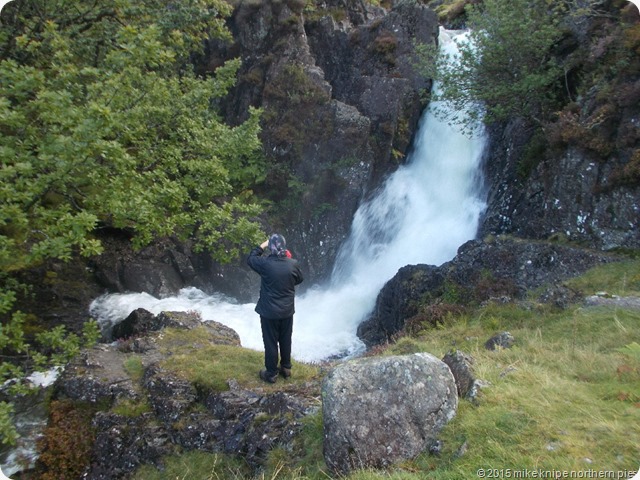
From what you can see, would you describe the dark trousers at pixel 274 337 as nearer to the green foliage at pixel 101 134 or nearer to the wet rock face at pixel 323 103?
the green foliage at pixel 101 134

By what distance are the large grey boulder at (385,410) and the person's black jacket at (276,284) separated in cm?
278

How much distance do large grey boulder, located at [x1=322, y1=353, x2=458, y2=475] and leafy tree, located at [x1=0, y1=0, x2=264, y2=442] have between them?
Result: 5240 millimetres

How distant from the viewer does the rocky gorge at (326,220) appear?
8438mm

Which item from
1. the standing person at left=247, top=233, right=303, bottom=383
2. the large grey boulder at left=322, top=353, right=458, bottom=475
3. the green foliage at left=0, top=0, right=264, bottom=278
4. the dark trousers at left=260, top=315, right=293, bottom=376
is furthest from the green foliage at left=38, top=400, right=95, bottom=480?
the large grey boulder at left=322, top=353, right=458, bottom=475

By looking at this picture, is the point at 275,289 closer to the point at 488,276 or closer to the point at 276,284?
the point at 276,284

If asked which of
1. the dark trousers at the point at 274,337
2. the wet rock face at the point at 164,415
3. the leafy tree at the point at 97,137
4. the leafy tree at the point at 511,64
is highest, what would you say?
the leafy tree at the point at 511,64

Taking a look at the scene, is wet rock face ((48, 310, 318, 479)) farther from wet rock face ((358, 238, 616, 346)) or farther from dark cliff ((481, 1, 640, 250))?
dark cliff ((481, 1, 640, 250))

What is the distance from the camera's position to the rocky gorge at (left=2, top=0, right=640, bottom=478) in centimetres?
844

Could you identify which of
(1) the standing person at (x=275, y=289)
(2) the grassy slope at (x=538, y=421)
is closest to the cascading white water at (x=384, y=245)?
(1) the standing person at (x=275, y=289)

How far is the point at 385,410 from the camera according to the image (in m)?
5.33

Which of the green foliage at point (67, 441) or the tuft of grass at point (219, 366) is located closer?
the green foliage at point (67, 441)

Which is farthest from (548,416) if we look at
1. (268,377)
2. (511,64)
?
(511,64)

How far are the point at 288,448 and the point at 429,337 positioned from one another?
5892 millimetres

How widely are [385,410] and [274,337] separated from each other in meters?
3.61
